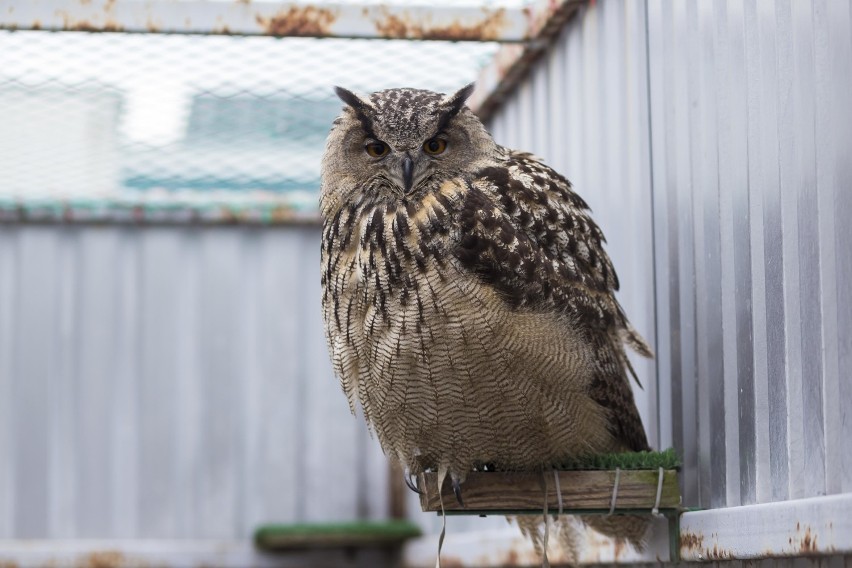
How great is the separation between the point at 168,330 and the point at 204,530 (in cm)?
102

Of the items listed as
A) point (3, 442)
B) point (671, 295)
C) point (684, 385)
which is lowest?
point (3, 442)

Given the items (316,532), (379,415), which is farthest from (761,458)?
(316,532)

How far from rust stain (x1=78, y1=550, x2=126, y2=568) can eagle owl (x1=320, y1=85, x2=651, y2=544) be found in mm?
2952

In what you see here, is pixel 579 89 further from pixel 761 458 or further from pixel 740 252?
pixel 761 458

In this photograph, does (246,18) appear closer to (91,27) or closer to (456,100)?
(91,27)

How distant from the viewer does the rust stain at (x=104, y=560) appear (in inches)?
215

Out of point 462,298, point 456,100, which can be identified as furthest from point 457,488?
point 456,100

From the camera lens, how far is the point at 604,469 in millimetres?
2949

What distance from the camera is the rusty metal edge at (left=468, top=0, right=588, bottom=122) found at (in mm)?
3885

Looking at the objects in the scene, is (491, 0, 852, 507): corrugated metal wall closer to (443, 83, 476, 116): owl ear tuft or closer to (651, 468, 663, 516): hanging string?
(651, 468, 663, 516): hanging string

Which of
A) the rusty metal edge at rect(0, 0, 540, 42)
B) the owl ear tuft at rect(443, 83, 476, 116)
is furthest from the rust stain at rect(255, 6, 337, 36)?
the owl ear tuft at rect(443, 83, 476, 116)

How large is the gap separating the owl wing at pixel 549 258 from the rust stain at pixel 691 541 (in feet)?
0.94

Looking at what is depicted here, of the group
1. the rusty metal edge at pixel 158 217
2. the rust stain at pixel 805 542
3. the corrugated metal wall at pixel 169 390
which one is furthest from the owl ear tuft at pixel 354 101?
the corrugated metal wall at pixel 169 390

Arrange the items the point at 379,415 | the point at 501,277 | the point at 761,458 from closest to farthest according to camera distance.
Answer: the point at 761,458 → the point at 501,277 → the point at 379,415
